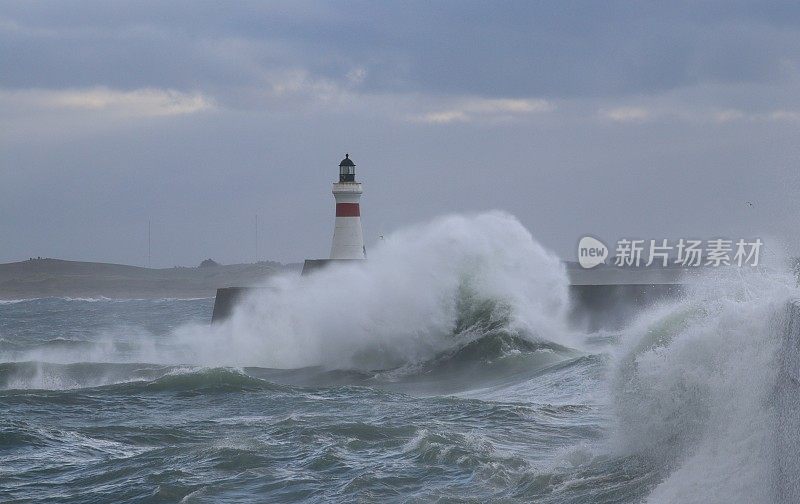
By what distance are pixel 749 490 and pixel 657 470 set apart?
1259 millimetres

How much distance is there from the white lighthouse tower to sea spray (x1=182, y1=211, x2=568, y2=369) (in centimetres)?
441

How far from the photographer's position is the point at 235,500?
6.50 metres

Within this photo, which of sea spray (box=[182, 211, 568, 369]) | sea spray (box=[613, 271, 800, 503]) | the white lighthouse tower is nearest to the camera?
sea spray (box=[613, 271, 800, 503])

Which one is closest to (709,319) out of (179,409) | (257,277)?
(179,409)

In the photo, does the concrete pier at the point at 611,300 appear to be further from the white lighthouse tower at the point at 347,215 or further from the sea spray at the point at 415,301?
the sea spray at the point at 415,301

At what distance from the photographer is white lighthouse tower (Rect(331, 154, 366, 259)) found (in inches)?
941

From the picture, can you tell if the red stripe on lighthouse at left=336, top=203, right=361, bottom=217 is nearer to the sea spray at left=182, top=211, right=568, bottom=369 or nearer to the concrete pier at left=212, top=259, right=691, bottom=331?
the concrete pier at left=212, top=259, right=691, bottom=331

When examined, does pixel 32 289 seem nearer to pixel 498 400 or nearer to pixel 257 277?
pixel 257 277

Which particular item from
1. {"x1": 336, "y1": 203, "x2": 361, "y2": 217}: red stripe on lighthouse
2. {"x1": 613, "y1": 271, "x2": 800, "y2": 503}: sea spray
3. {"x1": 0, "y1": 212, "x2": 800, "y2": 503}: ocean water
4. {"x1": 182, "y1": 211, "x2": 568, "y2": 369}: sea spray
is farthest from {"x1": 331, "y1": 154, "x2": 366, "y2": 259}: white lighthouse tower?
{"x1": 613, "y1": 271, "x2": 800, "y2": 503}: sea spray

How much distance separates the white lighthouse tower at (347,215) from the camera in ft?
78.4

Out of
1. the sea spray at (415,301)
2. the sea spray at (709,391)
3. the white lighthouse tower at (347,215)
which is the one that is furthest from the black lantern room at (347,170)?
the sea spray at (709,391)

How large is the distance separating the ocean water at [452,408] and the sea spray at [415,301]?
0.15 ft

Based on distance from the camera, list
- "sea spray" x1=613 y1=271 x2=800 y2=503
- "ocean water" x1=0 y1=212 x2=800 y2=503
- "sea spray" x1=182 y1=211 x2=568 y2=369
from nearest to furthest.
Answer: "sea spray" x1=613 y1=271 x2=800 y2=503, "ocean water" x1=0 y1=212 x2=800 y2=503, "sea spray" x1=182 y1=211 x2=568 y2=369

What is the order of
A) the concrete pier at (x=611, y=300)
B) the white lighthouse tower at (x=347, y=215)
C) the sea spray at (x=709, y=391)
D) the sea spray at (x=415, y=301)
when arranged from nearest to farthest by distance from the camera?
the sea spray at (x=709, y=391)
the sea spray at (x=415, y=301)
the concrete pier at (x=611, y=300)
the white lighthouse tower at (x=347, y=215)
